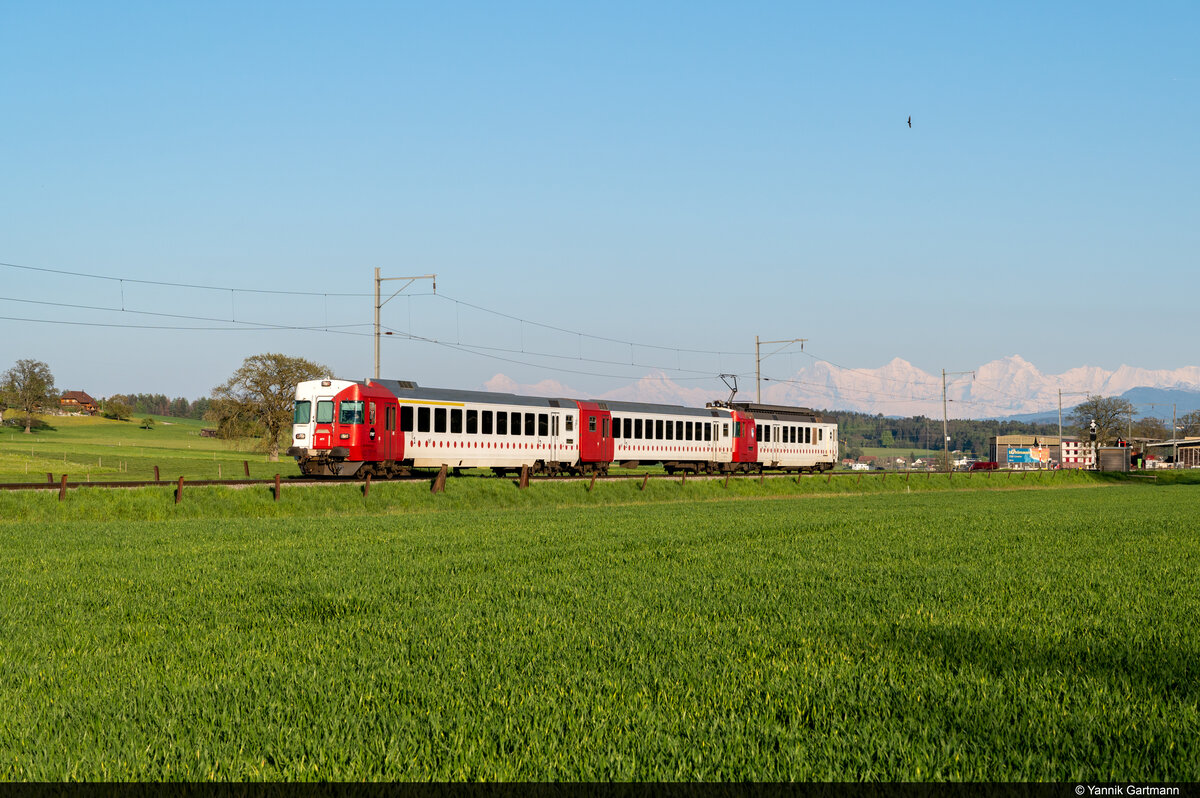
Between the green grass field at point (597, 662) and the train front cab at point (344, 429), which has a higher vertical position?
the train front cab at point (344, 429)

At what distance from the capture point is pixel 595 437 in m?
46.0

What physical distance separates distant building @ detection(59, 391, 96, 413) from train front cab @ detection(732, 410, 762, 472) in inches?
5563

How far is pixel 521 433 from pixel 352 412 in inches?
→ 344

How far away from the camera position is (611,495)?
3903cm

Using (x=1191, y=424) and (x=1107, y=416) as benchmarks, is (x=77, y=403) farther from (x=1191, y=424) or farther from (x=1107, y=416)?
(x=1191, y=424)

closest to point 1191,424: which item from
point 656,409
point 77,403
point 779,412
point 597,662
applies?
point 779,412

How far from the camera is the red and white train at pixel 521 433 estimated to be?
118 ft

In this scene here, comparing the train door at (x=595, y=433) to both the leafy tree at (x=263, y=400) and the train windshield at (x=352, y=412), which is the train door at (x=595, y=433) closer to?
the train windshield at (x=352, y=412)

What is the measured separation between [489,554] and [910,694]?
35.1 ft

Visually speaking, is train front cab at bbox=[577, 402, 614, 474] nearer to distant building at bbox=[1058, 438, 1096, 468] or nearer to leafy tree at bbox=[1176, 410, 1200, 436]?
distant building at bbox=[1058, 438, 1096, 468]

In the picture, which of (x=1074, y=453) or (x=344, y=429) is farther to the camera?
(x=1074, y=453)

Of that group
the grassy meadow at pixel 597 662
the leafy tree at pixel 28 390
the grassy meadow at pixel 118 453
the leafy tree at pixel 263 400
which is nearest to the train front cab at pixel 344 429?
the grassy meadow at pixel 597 662

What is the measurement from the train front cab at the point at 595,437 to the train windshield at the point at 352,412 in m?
12.3

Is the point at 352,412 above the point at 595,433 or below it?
above
